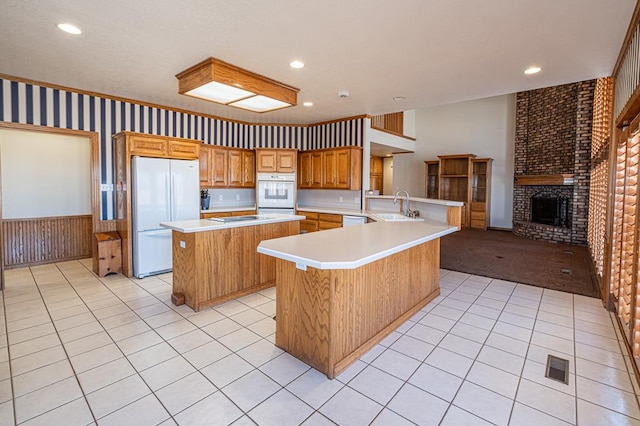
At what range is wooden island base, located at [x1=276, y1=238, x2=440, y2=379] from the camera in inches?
84.5

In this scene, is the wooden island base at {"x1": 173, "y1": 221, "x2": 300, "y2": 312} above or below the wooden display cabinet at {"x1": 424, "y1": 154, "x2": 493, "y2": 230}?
below

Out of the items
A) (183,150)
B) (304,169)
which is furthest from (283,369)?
(304,169)

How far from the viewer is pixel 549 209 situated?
7668 millimetres

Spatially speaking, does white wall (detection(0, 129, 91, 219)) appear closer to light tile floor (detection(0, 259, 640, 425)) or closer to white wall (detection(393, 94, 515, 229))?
light tile floor (detection(0, 259, 640, 425))

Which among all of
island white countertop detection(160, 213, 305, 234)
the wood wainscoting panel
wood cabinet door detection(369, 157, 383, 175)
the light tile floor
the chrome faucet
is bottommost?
the light tile floor

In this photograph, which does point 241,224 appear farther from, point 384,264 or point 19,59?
point 19,59

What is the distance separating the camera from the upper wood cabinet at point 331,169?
5984 millimetres

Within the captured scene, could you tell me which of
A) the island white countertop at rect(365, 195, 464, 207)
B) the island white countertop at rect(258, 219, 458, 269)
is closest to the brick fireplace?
the island white countertop at rect(365, 195, 464, 207)

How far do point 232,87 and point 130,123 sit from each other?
2635 mm

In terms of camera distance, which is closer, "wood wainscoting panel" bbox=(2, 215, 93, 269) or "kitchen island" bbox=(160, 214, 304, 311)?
"kitchen island" bbox=(160, 214, 304, 311)

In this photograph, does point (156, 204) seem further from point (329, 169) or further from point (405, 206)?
point (405, 206)

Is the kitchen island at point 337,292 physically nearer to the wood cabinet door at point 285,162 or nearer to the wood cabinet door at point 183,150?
the wood cabinet door at point 183,150

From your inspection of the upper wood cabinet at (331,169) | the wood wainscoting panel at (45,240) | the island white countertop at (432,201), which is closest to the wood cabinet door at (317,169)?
the upper wood cabinet at (331,169)

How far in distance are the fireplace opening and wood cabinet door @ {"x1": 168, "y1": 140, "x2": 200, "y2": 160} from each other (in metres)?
8.16
